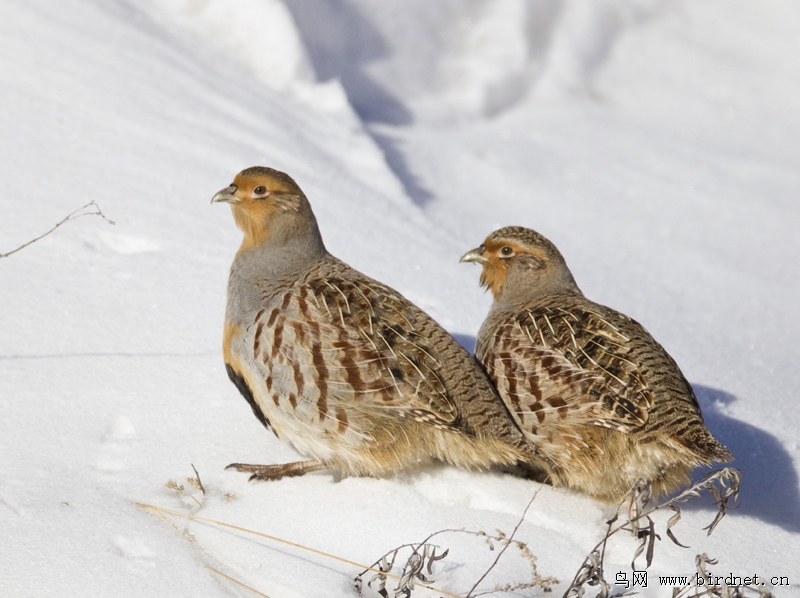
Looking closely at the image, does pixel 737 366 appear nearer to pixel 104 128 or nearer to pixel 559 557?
pixel 559 557

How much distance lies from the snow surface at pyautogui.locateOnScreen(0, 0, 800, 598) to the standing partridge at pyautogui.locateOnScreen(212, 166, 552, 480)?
0.44 ft

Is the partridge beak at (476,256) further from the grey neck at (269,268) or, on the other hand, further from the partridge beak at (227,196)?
the partridge beak at (227,196)

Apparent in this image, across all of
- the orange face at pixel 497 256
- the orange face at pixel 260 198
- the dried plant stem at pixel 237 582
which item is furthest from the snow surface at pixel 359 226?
the orange face at pixel 260 198

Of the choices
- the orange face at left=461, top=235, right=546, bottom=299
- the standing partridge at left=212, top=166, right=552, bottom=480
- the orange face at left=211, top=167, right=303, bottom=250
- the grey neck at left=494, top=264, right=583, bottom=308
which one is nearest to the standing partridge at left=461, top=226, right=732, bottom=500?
the standing partridge at left=212, top=166, right=552, bottom=480

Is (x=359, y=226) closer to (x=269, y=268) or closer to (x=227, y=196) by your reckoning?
(x=227, y=196)

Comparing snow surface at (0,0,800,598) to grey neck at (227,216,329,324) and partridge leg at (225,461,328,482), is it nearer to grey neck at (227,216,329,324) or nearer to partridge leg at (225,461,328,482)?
partridge leg at (225,461,328,482)

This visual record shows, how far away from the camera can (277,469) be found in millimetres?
3150

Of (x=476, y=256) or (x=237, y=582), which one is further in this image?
(x=476, y=256)

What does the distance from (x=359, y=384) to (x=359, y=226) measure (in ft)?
7.03

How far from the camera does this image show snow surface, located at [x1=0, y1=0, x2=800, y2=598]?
283cm

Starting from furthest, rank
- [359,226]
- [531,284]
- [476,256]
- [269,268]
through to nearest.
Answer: [359,226]
[476,256]
[531,284]
[269,268]

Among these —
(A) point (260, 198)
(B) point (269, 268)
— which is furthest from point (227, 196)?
(B) point (269, 268)

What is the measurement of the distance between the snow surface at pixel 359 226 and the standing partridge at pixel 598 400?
0.18 m

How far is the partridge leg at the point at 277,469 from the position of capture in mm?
3109
